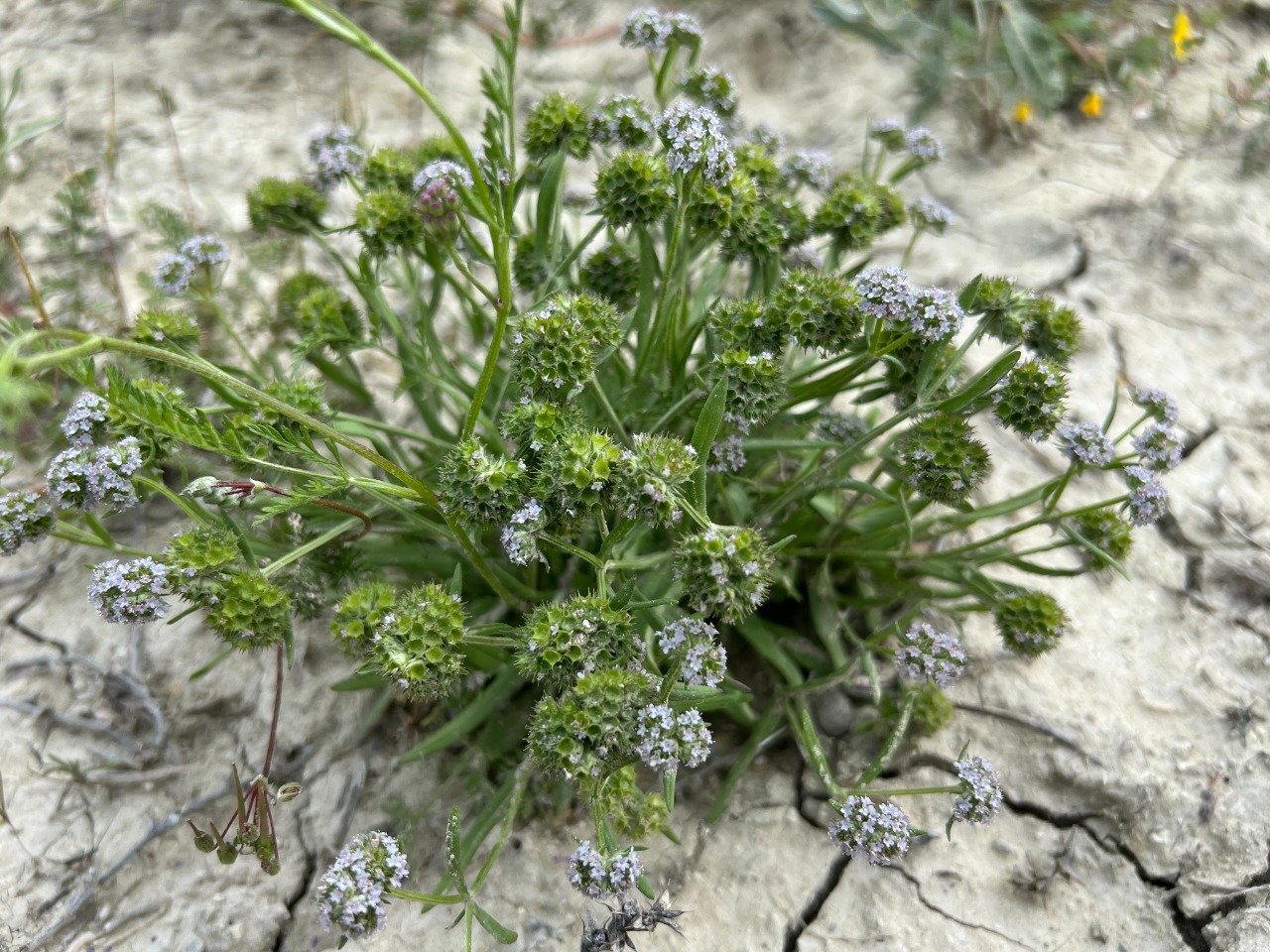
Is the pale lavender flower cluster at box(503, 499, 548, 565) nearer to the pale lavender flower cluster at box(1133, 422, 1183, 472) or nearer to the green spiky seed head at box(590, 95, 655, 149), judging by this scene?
the green spiky seed head at box(590, 95, 655, 149)

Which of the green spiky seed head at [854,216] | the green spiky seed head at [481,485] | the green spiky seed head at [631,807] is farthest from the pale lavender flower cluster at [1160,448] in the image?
the green spiky seed head at [481,485]

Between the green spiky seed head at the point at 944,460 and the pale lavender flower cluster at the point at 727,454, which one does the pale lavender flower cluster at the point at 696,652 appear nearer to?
the pale lavender flower cluster at the point at 727,454

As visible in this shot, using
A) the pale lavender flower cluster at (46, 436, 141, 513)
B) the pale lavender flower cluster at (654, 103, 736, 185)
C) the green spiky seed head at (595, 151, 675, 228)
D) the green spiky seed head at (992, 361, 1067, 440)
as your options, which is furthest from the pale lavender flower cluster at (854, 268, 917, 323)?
the pale lavender flower cluster at (46, 436, 141, 513)

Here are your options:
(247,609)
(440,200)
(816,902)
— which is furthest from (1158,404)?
(247,609)

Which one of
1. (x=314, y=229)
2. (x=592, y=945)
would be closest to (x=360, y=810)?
(x=592, y=945)

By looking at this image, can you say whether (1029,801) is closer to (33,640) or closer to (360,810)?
(360,810)

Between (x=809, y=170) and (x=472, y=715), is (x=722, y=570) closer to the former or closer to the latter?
(x=472, y=715)
